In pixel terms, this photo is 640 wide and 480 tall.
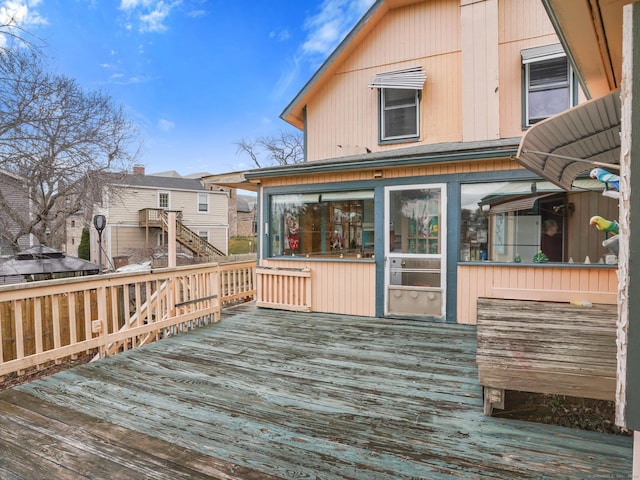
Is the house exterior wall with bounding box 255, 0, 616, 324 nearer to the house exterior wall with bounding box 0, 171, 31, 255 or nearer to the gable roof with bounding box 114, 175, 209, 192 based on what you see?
the house exterior wall with bounding box 0, 171, 31, 255

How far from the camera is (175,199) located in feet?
70.6

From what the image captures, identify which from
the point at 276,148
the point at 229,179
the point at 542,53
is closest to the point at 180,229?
the point at 276,148

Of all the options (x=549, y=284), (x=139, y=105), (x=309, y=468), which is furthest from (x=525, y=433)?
(x=139, y=105)

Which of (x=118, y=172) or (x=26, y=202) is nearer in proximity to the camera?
(x=26, y=202)

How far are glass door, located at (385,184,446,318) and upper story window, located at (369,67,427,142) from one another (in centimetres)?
175

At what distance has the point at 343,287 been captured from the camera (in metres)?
5.74

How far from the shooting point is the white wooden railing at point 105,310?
3.22m

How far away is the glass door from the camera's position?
513 cm

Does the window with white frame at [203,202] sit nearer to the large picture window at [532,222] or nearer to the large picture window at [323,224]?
the large picture window at [323,224]

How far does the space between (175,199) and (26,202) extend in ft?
35.9

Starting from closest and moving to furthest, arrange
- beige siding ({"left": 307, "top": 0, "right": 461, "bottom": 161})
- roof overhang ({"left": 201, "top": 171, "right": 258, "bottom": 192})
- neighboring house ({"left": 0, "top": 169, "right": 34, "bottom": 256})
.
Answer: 1. beige siding ({"left": 307, "top": 0, "right": 461, "bottom": 161})
2. roof overhang ({"left": 201, "top": 171, "right": 258, "bottom": 192})
3. neighboring house ({"left": 0, "top": 169, "right": 34, "bottom": 256})

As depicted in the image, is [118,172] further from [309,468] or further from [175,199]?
[309,468]

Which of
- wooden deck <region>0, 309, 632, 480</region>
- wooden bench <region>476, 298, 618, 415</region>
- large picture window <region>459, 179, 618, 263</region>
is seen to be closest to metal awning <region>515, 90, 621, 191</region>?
large picture window <region>459, 179, 618, 263</region>

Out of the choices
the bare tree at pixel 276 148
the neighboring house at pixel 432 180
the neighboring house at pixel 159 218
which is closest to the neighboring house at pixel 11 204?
the neighboring house at pixel 159 218
